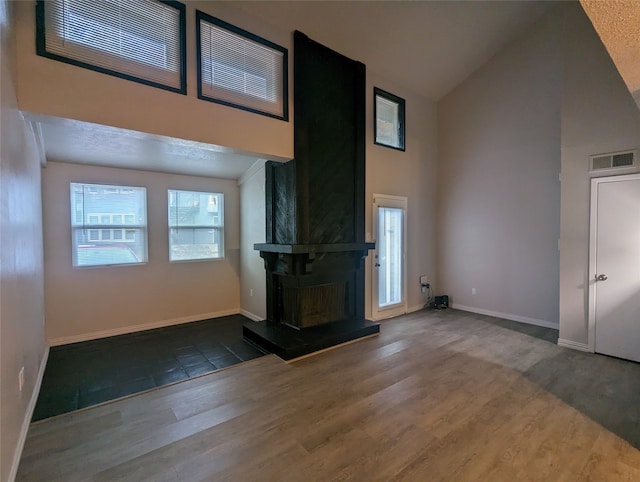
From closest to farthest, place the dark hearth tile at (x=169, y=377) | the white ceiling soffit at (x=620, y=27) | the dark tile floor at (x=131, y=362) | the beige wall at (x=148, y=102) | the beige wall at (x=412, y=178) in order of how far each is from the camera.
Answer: the white ceiling soffit at (x=620, y=27), the beige wall at (x=148, y=102), the dark tile floor at (x=131, y=362), the dark hearth tile at (x=169, y=377), the beige wall at (x=412, y=178)

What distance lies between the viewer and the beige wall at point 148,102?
2.25 metres

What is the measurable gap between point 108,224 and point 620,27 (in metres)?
5.53

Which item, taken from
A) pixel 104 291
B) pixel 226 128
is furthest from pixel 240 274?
pixel 226 128

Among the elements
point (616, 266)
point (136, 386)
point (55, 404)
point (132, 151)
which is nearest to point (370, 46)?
Result: point (132, 151)

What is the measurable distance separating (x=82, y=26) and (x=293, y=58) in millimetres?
2171

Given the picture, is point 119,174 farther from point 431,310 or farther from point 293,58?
point 431,310

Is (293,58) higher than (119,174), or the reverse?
(293,58)

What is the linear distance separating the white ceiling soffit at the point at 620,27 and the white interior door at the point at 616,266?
8.35ft

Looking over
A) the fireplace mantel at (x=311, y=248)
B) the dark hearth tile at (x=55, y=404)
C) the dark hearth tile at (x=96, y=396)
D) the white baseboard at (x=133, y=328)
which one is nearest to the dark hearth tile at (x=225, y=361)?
the dark hearth tile at (x=96, y=396)

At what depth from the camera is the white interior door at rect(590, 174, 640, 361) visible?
133 inches

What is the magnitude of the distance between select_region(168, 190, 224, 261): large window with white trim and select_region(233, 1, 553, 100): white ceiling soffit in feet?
9.79

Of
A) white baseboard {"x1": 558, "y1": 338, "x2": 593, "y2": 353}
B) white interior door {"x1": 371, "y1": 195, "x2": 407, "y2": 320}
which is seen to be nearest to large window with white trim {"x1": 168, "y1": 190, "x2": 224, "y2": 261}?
white interior door {"x1": 371, "y1": 195, "x2": 407, "y2": 320}

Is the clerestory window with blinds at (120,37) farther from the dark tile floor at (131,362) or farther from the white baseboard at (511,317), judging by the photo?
the white baseboard at (511,317)

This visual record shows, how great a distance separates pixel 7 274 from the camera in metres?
1.81
